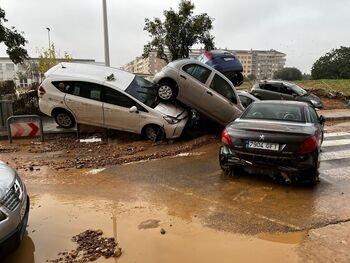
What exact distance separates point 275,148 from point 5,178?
13.2ft

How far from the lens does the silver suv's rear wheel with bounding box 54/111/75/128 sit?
10500 mm

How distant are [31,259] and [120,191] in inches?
89.3

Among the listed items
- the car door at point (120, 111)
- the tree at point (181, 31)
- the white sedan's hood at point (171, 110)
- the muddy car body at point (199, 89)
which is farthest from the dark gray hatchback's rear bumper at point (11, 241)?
the tree at point (181, 31)

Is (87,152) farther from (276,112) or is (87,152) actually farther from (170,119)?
(276,112)

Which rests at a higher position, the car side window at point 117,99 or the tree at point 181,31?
the tree at point 181,31

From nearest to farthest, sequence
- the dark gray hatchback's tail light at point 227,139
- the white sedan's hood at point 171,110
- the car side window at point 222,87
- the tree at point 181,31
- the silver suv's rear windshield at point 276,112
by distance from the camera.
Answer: the dark gray hatchback's tail light at point 227,139 → the silver suv's rear windshield at point 276,112 → the white sedan's hood at point 171,110 → the car side window at point 222,87 → the tree at point 181,31

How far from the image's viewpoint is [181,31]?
1830cm

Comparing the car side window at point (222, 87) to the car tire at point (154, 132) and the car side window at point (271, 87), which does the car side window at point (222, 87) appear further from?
the car side window at point (271, 87)

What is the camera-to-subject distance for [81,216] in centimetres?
504

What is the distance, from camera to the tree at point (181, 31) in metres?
18.0

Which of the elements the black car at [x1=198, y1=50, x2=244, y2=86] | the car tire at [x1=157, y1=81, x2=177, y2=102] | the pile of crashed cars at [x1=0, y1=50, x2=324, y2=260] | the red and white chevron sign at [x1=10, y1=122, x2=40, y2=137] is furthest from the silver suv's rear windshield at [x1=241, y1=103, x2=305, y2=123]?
the black car at [x1=198, y1=50, x2=244, y2=86]

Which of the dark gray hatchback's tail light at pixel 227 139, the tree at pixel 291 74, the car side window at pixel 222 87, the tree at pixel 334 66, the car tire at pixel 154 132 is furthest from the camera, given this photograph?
the tree at pixel 291 74

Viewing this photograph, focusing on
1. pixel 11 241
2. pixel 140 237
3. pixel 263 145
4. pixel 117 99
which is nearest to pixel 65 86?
pixel 117 99

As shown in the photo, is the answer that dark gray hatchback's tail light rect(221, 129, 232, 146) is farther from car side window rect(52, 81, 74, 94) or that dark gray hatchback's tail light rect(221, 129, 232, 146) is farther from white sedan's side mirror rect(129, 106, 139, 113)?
A: car side window rect(52, 81, 74, 94)
